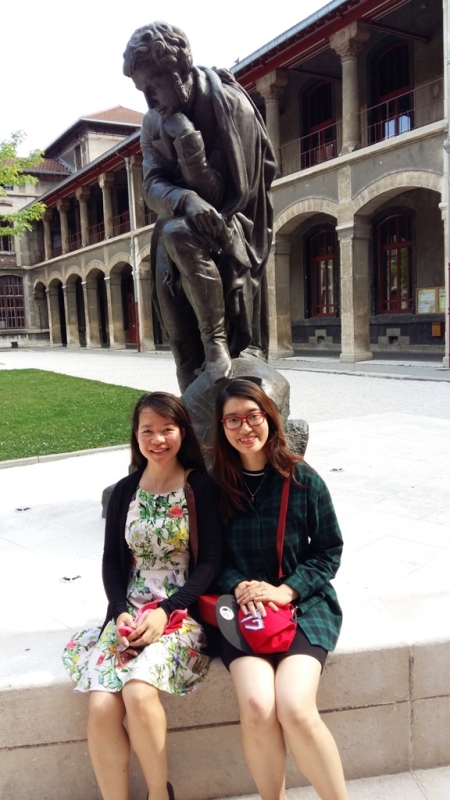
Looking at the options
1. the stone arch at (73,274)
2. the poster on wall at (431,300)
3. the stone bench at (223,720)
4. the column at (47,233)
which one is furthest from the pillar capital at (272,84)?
the column at (47,233)

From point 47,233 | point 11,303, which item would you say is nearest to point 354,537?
point 47,233

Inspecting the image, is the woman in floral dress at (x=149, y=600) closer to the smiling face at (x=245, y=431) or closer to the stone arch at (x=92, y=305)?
the smiling face at (x=245, y=431)

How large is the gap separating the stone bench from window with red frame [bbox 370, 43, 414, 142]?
19296 millimetres

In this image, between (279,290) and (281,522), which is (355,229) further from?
(281,522)

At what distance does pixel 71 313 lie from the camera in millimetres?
38375

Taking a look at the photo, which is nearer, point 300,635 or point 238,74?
point 300,635

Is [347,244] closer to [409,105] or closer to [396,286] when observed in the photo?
[396,286]

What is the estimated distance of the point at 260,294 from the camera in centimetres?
412

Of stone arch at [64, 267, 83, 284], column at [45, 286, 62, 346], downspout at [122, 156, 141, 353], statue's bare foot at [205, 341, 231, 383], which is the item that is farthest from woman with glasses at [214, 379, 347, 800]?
column at [45, 286, 62, 346]

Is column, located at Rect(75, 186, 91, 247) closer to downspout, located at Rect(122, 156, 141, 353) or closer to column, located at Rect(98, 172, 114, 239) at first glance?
column, located at Rect(98, 172, 114, 239)

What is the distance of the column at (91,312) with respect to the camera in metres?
34.8

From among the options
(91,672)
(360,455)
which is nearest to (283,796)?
(91,672)

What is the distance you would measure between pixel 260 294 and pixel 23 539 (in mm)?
2065

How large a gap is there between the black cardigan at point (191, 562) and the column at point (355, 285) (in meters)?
16.5
